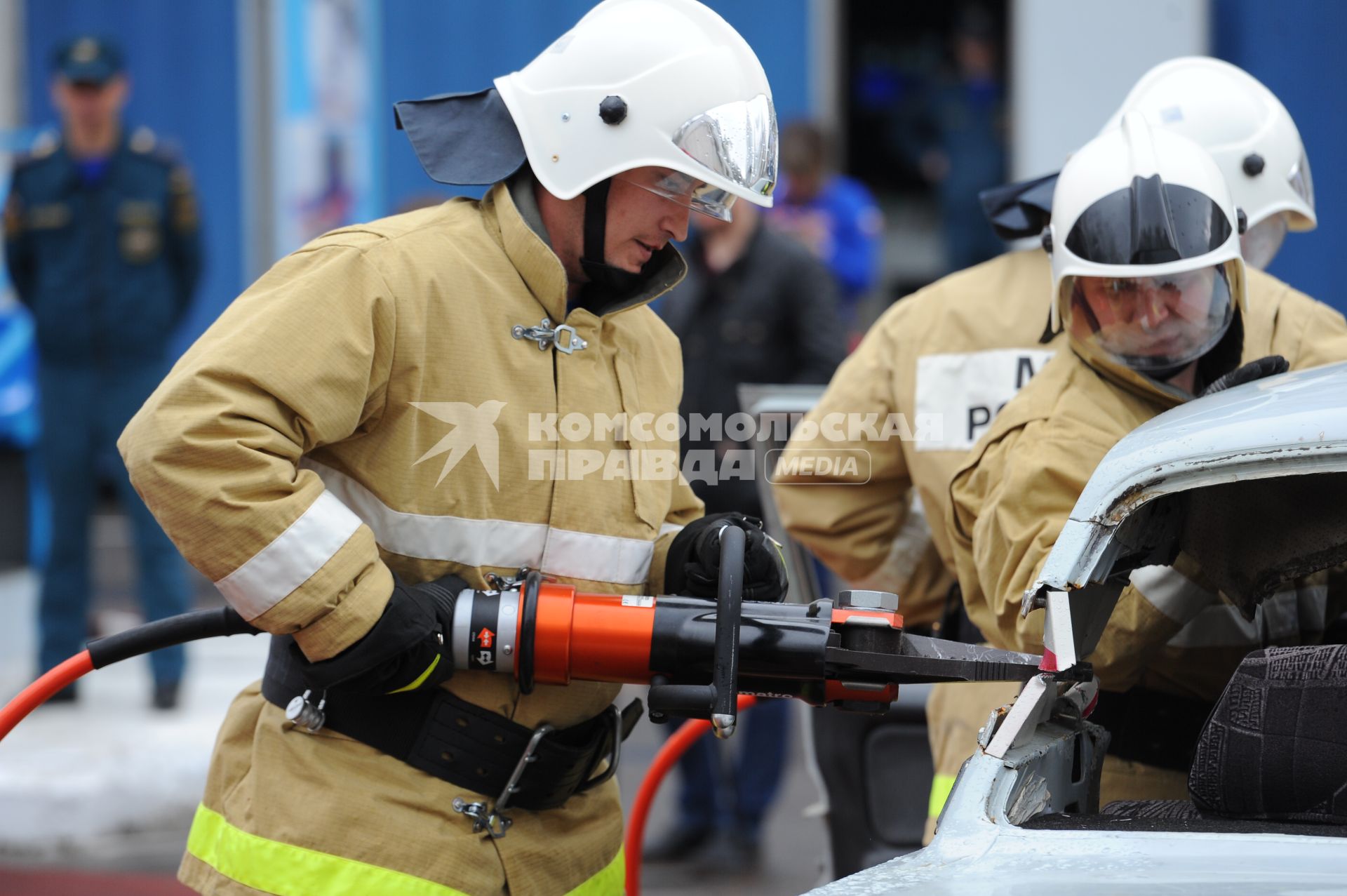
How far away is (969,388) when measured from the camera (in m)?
3.27

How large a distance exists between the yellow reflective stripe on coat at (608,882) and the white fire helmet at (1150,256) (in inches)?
45.9

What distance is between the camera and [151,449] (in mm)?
2127

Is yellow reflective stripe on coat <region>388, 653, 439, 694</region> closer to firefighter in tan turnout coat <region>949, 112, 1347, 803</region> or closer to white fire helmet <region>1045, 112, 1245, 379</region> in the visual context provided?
firefighter in tan turnout coat <region>949, 112, 1347, 803</region>

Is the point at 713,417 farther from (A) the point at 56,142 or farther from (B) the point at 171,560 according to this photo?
(A) the point at 56,142

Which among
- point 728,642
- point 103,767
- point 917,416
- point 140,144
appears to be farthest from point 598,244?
point 140,144

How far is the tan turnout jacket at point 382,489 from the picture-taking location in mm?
2166

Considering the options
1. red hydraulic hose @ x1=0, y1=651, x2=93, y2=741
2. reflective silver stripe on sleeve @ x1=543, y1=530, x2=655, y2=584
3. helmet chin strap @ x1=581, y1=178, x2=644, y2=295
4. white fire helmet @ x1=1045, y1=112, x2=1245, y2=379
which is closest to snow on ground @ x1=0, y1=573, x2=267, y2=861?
red hydraulic hose @ x1=0, y1=651, x2=93, y2=741

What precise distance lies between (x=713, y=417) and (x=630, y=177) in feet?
10.0

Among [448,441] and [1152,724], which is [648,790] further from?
[448,441]

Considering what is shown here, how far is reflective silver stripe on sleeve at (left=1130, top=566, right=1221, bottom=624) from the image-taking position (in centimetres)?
255

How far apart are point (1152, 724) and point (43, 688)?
1875 mm

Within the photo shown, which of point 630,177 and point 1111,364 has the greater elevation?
point 630,177

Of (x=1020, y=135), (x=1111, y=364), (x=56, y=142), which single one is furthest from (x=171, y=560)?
(x=1111, y=364)

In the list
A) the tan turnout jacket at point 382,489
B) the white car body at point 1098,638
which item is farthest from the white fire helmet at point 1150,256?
the tan turnout jacket at point 382,489
